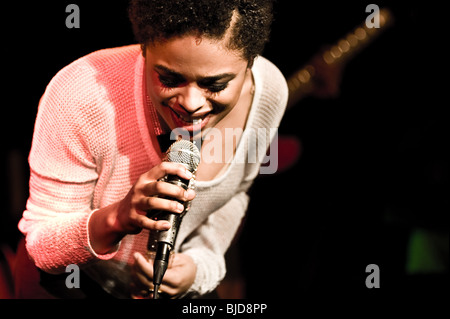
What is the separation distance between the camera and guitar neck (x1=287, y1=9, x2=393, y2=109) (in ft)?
8.70

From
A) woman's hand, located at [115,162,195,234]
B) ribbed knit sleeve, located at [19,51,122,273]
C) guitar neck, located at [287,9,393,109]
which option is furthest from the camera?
guitar neck, located at [287,9,393,109]

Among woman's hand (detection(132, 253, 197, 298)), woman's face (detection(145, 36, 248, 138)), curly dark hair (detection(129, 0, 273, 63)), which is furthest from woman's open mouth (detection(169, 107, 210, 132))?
woman's hand (detection(132, 253, 197, 298))

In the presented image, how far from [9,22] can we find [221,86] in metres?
1.18

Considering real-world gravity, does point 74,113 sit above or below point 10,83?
below

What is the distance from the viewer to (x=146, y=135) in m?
1.29

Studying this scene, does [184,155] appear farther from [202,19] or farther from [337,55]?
[337,55]

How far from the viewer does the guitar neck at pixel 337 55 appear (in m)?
2.65

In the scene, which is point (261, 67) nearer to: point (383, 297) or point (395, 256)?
point (383, 297)

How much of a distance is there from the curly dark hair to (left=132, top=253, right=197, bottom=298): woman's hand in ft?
1.99

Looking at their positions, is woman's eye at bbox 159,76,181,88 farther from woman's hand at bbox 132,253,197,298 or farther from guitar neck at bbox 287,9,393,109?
guitar neck at bbox 287,9,393,109

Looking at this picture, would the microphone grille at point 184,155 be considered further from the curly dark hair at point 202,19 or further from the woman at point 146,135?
the curly dark hair at point 202,19

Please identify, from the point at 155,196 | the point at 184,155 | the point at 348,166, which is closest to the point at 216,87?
the point at 184,155

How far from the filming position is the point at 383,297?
1292 millimetres
